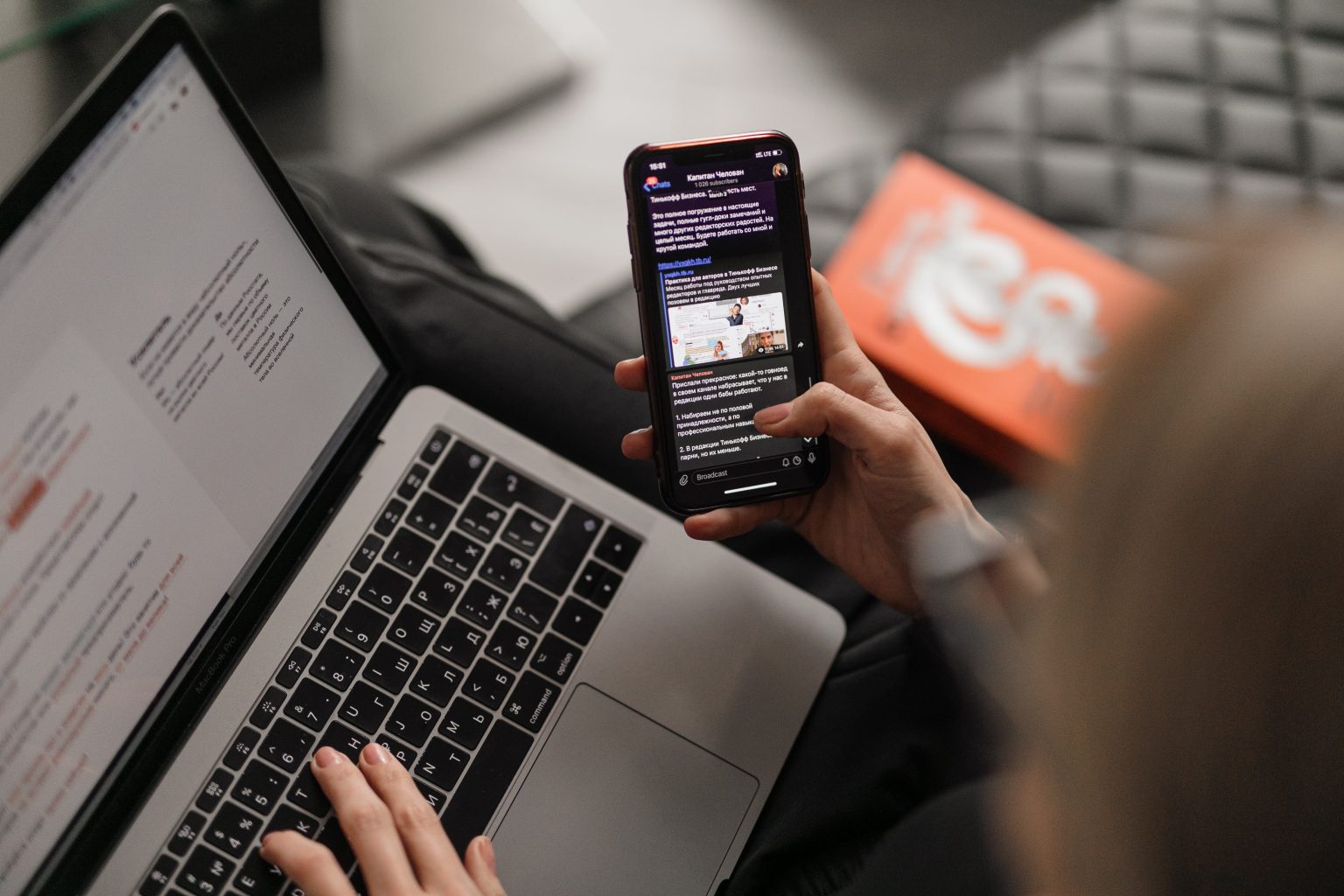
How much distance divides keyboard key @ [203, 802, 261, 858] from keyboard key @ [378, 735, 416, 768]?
9 centimetres

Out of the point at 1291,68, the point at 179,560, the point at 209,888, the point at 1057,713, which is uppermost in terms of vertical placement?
the point at 1291,68

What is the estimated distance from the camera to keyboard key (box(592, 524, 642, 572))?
2.26 ft

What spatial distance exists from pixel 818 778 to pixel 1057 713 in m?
0.31

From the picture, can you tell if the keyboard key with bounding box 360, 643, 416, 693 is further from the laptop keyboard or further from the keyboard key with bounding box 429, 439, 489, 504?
the keyboard key with bounding box 429, 439, 489, 504

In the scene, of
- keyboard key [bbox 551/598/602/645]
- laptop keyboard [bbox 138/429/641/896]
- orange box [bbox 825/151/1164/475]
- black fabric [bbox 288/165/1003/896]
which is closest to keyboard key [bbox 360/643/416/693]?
laptop keyboard [bbox 138/429/641/896]

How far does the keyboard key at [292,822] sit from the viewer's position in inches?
22.7

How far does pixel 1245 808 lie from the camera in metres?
0.35

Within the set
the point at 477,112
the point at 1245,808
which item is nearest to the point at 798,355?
the point at 1245,808

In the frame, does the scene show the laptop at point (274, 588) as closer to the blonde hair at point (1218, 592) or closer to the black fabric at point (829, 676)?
the black fabric at point (829, 676)

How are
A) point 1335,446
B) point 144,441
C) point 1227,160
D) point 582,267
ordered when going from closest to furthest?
point 1335,446
point 144,441
point 1227,160
point 582,267

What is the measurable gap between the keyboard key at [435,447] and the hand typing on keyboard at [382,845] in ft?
0.67

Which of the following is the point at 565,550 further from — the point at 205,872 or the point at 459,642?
the point at 205,872

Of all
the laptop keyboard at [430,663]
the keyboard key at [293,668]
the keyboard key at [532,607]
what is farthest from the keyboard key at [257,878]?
the keyboard key at [532,607]

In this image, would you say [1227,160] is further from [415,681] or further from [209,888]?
[209,888]
